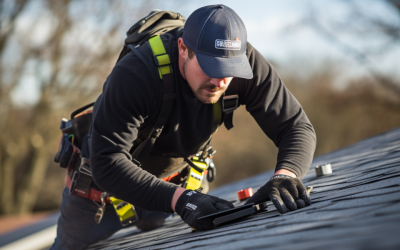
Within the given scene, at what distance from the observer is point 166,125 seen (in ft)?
8.25

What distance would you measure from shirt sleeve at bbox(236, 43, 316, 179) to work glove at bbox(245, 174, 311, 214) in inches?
14.6

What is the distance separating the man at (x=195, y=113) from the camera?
2154 millimetres

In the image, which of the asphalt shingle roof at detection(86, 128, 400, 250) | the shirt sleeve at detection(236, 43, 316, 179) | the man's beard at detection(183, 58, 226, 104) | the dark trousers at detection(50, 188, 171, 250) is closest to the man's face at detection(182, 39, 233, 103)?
the man's beard at detection(183, 58, 226, 104)

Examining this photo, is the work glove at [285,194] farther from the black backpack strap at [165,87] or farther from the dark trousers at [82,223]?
the dark trousers at [82,223]

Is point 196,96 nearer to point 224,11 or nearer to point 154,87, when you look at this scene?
point 154,87

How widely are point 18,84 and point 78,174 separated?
39.7 ft

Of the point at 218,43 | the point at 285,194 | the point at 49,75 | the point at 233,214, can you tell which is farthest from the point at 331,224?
the point at 49,75

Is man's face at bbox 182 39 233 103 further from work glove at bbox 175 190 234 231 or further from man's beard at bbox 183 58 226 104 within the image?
work glove at bbox 175 190 234 231

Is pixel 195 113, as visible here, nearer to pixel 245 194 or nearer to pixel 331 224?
pixel 245 194

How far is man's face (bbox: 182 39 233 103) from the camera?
2.33 m

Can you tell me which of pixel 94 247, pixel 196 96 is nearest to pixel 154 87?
pixel 196 96

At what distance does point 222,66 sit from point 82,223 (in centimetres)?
186

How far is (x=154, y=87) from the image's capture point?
7.53ft

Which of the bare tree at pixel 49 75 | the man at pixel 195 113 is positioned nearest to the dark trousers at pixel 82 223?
the man at pixel 195 113
